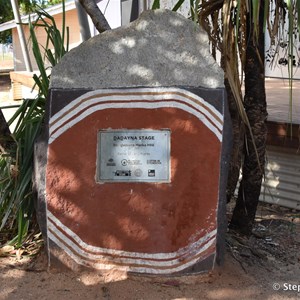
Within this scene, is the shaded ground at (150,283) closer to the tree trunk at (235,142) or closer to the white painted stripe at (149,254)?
the white painted stripe at (149,254)

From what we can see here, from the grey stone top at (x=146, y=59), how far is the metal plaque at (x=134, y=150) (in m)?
0.37

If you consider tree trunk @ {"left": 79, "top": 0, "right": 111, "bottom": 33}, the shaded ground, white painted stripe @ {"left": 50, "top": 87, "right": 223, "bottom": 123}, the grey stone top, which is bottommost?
the shaded ground

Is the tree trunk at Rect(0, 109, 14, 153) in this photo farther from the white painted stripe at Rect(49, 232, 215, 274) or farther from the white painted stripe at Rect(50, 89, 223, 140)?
the white painted stripe at Rect(49, 232, 215, 274)

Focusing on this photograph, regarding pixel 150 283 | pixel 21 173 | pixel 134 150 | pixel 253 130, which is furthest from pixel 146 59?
pixel 150 283

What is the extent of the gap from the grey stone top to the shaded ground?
54.3 inches

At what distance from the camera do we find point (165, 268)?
390cm

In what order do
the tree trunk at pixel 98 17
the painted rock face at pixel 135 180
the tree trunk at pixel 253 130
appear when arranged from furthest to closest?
the tree trunk at pixel 98 17, the tree trunk at pixel 253 130, the painted rock face at pixel 135 180

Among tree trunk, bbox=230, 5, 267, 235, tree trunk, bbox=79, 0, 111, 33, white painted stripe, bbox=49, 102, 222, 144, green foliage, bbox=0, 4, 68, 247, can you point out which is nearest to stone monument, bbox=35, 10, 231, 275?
white painted stripe, bbox=49, 102, 222, 144

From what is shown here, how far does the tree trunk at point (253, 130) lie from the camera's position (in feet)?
14.8

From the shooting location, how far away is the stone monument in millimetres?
3869

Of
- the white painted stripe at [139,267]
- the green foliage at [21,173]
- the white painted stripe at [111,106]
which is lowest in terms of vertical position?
the white painted stripe at [139,267]

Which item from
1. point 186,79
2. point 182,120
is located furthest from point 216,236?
point 186,79

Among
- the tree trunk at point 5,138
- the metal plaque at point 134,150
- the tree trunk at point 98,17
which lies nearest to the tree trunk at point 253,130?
the metal plaque at point 134,150

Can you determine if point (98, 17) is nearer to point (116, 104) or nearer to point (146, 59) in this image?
point (146, 59)
